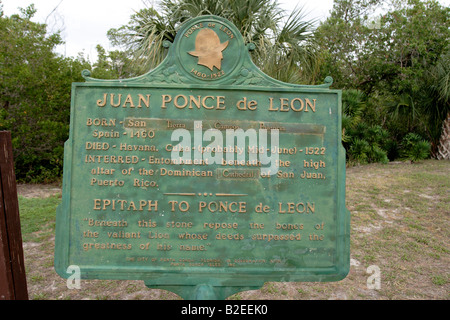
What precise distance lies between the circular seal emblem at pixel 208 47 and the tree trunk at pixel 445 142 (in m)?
10.1

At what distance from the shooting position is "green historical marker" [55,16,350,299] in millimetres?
2631

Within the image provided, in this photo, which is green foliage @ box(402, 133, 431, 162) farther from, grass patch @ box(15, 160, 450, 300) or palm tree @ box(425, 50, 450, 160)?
grass patch @ box(15, 160, 450, 300)

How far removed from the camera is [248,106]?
2.74 m

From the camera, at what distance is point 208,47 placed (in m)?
2.72

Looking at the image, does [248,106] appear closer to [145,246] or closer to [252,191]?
[252,191]

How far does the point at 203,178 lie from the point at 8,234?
5.25 ft

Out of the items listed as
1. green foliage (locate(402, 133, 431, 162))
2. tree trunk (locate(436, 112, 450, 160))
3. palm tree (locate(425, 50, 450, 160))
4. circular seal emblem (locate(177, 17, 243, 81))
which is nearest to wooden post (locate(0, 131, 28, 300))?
circular seal emblem (locate(177, 17, 243, 81))

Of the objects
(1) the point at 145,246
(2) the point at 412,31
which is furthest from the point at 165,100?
(2) the point at 412,31

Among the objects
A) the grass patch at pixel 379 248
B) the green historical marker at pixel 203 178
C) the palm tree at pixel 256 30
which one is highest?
the palm tree at pixel 256 30

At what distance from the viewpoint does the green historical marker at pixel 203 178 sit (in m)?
2.63

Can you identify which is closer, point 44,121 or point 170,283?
point 170,283

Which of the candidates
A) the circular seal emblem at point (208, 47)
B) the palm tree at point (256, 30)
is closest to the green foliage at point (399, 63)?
the palm tree at point (256, 30)

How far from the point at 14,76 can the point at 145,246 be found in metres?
7.30

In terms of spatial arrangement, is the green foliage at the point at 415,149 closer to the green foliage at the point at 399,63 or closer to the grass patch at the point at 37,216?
the green foliage at the point at 399,63
